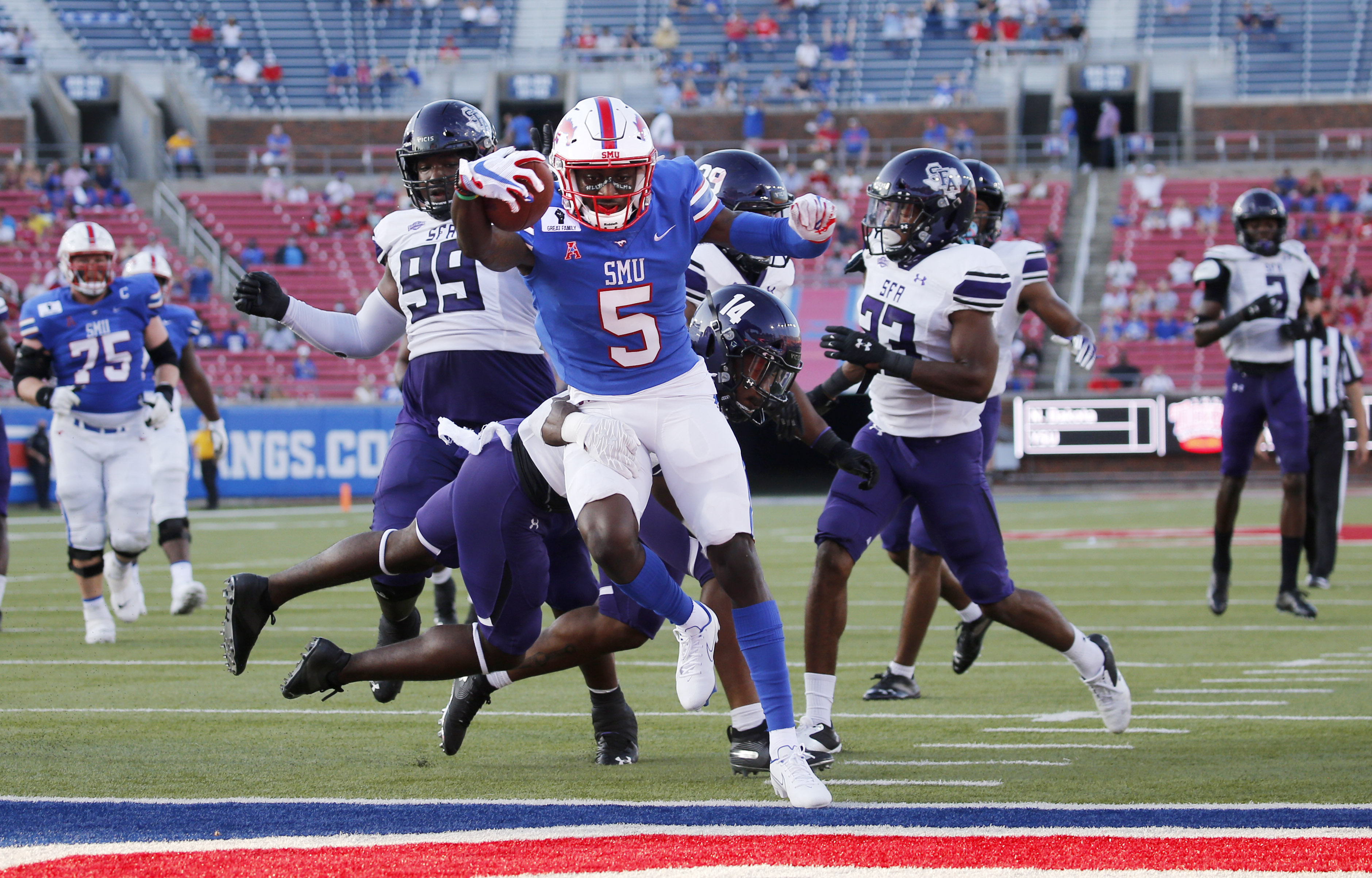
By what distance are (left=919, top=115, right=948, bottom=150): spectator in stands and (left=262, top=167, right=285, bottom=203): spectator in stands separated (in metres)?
11.4

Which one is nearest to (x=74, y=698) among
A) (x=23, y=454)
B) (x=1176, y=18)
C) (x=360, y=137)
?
(x=23, y=454)

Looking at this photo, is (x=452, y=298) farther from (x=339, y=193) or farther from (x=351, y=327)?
(x=339, y=193)

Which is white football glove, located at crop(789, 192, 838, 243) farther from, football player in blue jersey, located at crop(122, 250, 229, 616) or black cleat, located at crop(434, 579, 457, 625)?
football player in blue jersey, located at crop(122, 250, 229, 616)

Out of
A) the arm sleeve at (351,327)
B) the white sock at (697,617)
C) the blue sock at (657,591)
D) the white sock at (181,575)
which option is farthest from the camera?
the white sock at (181,575)

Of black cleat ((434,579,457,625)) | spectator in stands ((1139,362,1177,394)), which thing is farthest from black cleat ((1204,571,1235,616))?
spectator in stands ((1139,362,1177,394))

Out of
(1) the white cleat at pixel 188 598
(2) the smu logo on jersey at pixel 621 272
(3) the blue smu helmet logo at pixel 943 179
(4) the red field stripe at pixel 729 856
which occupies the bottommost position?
(1) the white cleat at pixel 188 598

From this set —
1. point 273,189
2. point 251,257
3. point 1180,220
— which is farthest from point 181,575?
point 1180,220

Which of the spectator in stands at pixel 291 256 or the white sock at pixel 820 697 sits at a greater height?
the white sock at pixel 820 697

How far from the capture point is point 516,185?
12.7 feet

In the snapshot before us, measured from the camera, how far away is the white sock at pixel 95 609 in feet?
24.7

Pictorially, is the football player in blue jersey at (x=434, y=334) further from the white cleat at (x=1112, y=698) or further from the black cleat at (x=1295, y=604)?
the black cleat at (x=1295, y=604)

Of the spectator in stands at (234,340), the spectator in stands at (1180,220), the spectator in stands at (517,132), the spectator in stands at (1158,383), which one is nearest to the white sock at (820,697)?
the spectator in stands at (1158,383)

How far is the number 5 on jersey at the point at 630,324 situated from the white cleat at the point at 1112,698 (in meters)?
1.85

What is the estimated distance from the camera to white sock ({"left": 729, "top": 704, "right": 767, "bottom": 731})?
4.49m
